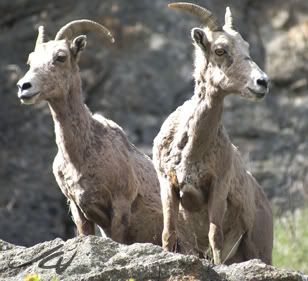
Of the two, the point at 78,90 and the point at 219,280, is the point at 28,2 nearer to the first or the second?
the point at 78,90

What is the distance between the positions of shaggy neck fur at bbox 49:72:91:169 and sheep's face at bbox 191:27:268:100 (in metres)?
1.49

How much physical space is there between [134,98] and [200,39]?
11.4 meters

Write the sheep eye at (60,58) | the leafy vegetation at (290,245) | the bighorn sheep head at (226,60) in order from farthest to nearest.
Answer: the leafy vegetation at (290,245), the sheep eye at (60,58), the bighorn sheep head at (226,60)

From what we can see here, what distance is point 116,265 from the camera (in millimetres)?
8898

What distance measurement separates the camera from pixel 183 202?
1141 cm

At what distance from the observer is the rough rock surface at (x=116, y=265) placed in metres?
8.77

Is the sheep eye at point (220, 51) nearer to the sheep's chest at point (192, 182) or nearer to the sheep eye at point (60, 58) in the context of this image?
the sheep's chest at point (192, 182)

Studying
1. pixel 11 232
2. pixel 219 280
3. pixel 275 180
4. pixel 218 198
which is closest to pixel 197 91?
pixel 218 198

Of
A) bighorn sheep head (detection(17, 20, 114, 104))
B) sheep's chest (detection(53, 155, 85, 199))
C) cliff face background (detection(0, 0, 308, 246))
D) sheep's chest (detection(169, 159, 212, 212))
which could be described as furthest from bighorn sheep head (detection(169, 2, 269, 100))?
cliff face background (detection(0, 0, 308, 246))

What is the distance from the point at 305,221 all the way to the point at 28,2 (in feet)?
22.4

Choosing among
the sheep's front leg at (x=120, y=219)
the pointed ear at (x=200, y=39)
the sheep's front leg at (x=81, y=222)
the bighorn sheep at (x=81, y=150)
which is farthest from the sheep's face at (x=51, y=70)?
the pointed ear at (x=200, y=39)

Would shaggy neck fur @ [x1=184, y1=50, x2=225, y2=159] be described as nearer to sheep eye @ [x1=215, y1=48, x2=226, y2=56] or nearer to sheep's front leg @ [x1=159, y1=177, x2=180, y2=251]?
sheep eye @ [x1=215, y1=48, x2=226, y2=56]

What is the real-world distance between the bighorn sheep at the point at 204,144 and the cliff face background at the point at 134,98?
30.5 ft

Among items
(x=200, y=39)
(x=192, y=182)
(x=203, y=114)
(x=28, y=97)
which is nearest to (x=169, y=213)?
(x=192, y=182)
